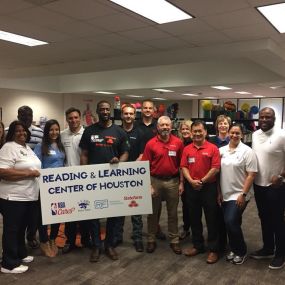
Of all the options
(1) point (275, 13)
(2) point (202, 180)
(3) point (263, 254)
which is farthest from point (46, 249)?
(1) point (275, 13)

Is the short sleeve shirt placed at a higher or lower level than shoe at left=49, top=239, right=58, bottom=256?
higher

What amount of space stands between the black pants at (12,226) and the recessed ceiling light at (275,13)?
132 inches

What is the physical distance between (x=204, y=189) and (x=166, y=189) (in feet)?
1.32

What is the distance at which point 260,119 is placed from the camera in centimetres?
309

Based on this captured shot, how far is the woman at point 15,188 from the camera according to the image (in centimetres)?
279

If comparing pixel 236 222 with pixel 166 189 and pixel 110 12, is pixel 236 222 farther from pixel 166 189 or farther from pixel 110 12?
pixel 110 12

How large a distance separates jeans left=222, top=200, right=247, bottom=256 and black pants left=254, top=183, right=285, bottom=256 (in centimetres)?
22

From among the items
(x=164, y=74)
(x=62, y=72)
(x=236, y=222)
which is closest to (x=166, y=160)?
(x=236, y=222)

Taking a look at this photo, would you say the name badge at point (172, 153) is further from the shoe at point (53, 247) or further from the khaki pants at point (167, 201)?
the shoe at point (53, 247)

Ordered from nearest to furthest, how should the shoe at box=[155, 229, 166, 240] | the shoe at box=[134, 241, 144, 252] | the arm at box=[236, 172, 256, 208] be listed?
the arm at box=[236, 172, 256, 208] < the shoe at box=[134, 241, 144, 252] < the shoe at box=[155, 229, 166, 240]

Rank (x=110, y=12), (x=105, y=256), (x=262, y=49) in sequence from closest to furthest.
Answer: (x=105, y=256) < (x=110, y=12) < (x=262, y=49)

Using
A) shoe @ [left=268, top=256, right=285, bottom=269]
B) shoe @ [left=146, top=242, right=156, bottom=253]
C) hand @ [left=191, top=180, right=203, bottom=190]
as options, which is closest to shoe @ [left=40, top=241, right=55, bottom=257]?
shoe @ [left=146, top=242, right=156, bottom=253]

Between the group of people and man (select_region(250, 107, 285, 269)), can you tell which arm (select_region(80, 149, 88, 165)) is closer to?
the group of people

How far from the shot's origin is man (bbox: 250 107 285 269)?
2982 mm
